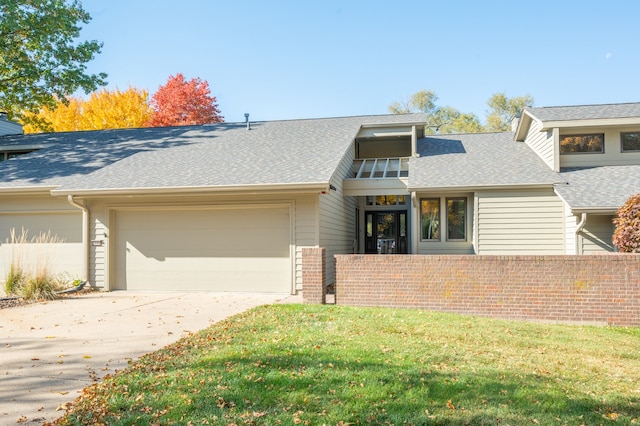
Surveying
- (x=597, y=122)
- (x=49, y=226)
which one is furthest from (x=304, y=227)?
(x=597, y=122)

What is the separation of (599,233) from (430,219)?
13.8 ft

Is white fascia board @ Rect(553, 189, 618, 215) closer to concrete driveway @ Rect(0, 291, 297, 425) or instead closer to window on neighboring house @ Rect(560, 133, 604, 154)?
window on neighboring house @ Rect(560, 133, 604, 154)

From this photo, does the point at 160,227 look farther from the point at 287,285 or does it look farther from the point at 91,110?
the point at 91,110

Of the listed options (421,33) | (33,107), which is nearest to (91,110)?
(33,107)

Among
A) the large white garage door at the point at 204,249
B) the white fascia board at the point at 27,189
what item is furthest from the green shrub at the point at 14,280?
the white fascia board at the point at 27,189

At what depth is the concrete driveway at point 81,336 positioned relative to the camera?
4320mm

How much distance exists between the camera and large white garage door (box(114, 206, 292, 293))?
36.8 feet

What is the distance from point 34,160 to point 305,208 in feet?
30.4

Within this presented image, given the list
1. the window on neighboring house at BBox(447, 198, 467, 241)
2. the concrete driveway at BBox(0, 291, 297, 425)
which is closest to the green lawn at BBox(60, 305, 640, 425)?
the concrete driveway at BBox(0, 291, 297, 425)

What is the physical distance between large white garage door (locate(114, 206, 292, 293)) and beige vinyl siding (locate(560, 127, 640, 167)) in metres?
8.41

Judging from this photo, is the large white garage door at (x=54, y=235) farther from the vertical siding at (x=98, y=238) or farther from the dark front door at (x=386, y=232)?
the dark front door at (x=386, y=232)

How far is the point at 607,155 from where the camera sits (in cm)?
1357

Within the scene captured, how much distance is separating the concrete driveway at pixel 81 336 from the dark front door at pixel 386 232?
258 inches

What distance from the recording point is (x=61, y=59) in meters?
19.5
